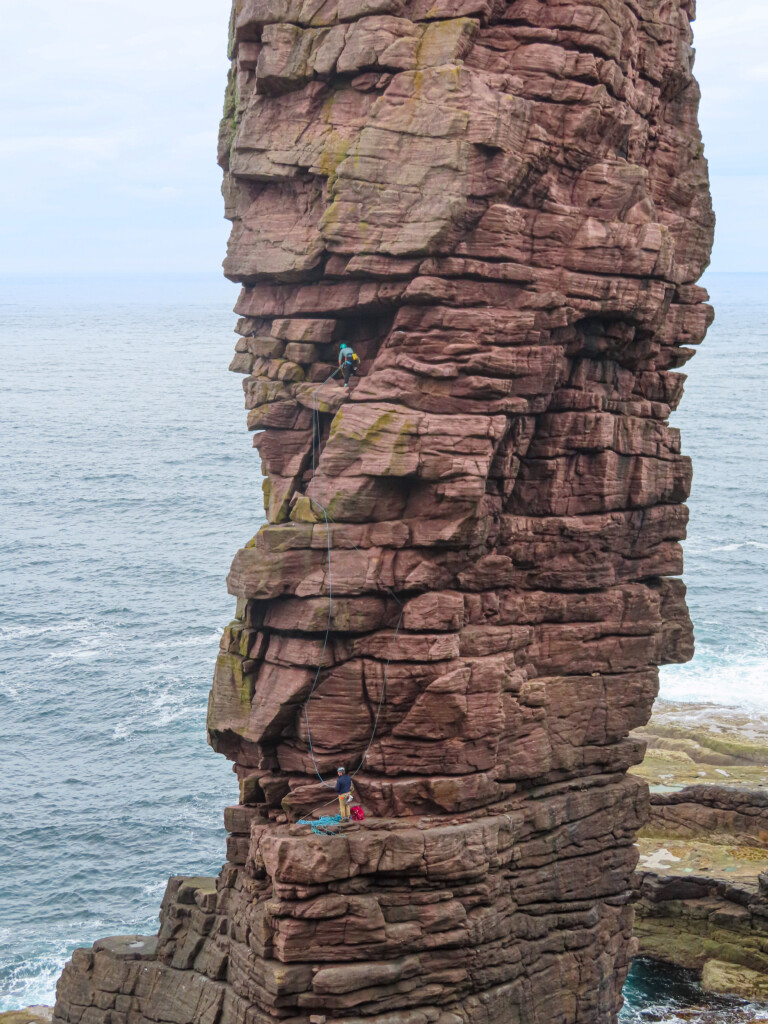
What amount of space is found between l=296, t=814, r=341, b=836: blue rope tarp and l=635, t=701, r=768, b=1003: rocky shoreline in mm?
20126

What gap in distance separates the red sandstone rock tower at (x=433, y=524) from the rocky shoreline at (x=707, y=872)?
1151cm

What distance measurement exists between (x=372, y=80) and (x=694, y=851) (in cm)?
3768

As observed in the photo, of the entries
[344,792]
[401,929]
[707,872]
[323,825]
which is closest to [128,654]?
[707,872]

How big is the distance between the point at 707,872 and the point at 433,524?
87.6 feet

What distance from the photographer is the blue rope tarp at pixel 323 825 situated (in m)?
46.1

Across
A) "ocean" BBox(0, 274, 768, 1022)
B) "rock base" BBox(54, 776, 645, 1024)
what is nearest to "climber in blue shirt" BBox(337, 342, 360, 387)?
"rock base" BBox(54, 776, 645, 1024)

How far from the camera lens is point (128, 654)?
101 metres

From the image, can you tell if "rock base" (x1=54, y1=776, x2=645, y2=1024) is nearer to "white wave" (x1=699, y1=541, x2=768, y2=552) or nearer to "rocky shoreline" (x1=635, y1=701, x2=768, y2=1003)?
"rocky shoreline" (x1=635, y1=701, x2=768, y2=1003)

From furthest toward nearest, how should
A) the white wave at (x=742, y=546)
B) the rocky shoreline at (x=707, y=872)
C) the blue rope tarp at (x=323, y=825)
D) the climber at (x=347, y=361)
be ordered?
the white wave at (x=742, y=546) → the rocky shoreline at (x=707, y=872) → the climber at (x=347, y=361) → the blue rope tarp at (x=323, y=825)

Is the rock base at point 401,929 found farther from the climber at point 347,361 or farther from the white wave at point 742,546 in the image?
the white wave at point 742,546

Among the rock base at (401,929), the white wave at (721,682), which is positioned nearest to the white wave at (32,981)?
the rock base at (401,929)

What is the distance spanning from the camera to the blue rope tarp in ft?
151

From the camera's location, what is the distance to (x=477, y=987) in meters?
47.4

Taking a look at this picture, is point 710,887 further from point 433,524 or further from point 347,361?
point 347,361
